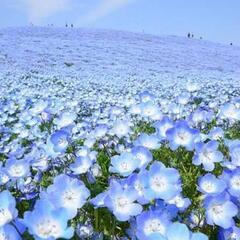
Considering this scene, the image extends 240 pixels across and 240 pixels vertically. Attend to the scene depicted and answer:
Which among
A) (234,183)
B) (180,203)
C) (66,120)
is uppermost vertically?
(234,183)

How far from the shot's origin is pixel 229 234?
2.04 metres

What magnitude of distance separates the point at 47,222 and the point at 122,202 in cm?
30

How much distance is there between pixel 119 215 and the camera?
190cm

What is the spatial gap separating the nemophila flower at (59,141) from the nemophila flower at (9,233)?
974mm

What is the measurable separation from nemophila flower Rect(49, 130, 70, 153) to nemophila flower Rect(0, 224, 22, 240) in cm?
97

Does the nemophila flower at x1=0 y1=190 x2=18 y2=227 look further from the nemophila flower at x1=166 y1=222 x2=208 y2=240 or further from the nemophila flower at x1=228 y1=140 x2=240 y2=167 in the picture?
the nemophila flower at x1=228 y1=140 x2=240 y2=167

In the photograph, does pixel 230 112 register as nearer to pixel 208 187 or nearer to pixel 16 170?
pixel 208 187

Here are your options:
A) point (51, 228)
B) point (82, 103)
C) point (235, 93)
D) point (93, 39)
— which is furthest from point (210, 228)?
point (93, 39)

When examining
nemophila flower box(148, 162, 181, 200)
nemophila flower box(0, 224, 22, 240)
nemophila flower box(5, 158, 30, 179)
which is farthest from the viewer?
nemophila flower box(5, 158, 30, 179)

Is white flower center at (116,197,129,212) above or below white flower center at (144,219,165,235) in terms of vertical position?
above

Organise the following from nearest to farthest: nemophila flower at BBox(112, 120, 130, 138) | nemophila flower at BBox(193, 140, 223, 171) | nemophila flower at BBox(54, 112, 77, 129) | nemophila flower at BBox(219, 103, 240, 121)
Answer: nemophila flower at BBox(193, 140, 223, 171), nemophila flower at BBox(112, 120, 130, 138), nemophila flower at BBox(54, 112, 77, 129), nemophila flower at BBox(219, 103, 240, 121)

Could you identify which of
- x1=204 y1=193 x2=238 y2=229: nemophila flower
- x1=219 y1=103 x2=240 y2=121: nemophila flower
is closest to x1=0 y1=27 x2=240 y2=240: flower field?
x1=204 y1=193 x2=238 y2=229: nemophila flower

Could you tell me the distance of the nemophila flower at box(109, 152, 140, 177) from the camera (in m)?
2.22

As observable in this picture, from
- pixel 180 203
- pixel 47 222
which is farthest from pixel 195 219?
pixel 47 222
